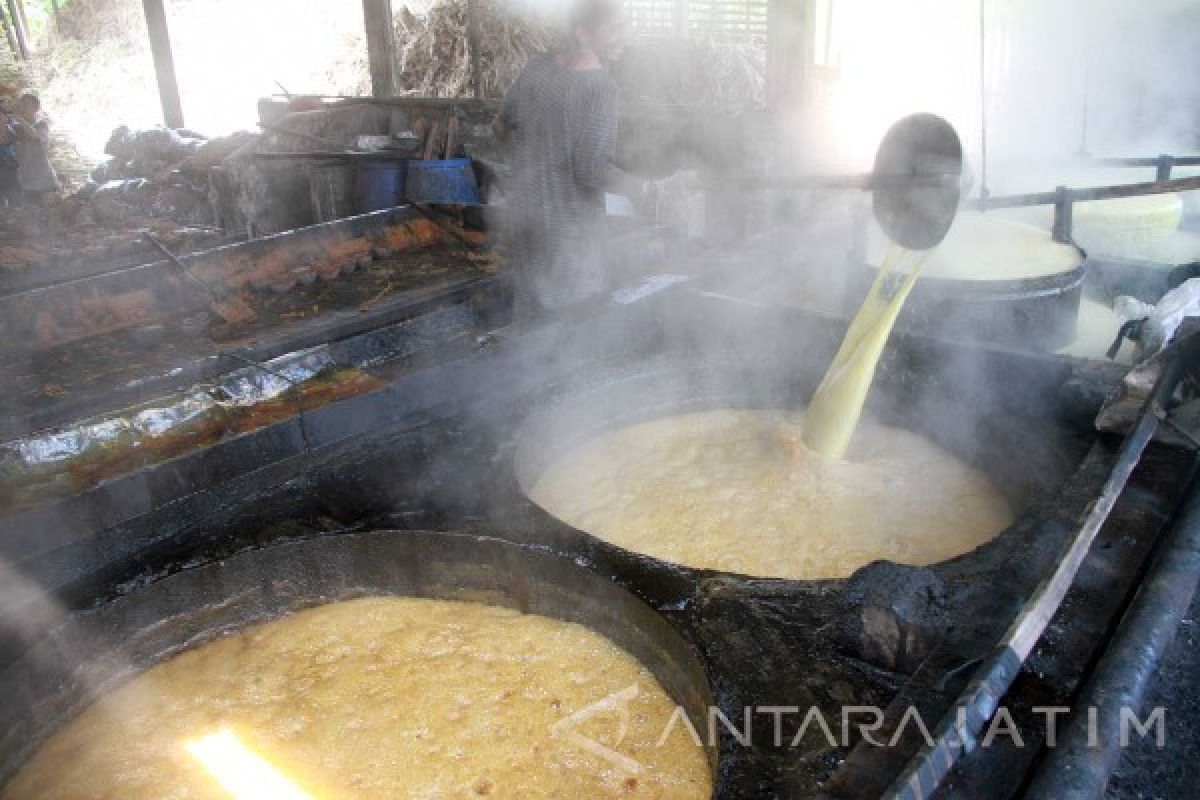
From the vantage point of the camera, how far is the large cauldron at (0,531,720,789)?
2867 mm

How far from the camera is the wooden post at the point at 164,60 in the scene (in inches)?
512

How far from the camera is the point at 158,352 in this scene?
16.2ft

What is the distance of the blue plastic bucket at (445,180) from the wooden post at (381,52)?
421cm

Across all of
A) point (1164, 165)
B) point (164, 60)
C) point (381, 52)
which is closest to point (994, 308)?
point (1164, 165)

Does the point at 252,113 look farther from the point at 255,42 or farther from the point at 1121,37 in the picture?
the point at 1121,37

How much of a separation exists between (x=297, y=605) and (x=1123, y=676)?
9.61 ft

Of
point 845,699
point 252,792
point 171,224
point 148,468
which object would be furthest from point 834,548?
point 171,224

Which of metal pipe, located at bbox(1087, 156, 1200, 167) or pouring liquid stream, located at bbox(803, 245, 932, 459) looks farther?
metal pipe, located at bbox(1087, 156, 1200, 167)

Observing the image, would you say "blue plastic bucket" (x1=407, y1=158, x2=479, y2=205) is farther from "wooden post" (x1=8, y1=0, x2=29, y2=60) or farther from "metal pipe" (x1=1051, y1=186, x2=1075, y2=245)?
"wooden post" (x1=8, y1=0, x2=29, y2=60)

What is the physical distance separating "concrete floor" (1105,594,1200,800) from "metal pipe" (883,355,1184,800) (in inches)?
16.7

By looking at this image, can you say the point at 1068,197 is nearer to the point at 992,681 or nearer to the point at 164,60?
the point at 992,681

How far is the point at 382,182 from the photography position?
8422mm

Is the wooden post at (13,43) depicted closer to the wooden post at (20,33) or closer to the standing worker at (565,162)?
the wooden post at (20,33)

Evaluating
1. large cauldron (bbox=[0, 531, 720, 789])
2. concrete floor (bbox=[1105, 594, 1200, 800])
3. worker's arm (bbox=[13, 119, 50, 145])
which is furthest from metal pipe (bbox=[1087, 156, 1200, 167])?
worker's arm (bbox=[13, 119, 50, 145])
